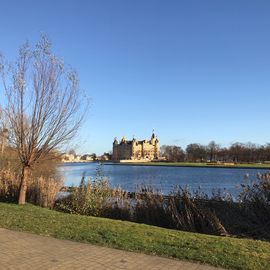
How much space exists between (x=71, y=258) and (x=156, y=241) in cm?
217

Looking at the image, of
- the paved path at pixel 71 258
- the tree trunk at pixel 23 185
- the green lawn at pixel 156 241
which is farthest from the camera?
the tree trunk at pixel 23 185

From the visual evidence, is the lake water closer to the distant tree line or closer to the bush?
the bush

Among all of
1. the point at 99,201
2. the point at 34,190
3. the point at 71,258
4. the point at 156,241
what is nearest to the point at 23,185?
the point at 34,190

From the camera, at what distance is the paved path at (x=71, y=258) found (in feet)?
21.9

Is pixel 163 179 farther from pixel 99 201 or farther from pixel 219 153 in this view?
pixel 219 153

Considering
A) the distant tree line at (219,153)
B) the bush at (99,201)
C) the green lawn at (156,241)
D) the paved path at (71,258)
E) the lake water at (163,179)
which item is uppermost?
the distant tree line at (219,153)

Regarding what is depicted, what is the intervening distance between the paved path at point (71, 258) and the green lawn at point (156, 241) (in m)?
0.40

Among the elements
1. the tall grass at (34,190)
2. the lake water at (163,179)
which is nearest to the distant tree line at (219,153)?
the lake water at (163,179)

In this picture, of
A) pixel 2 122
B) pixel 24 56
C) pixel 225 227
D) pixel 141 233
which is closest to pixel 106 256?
pixel 141 233

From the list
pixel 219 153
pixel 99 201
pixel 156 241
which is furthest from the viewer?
pixel 219 153

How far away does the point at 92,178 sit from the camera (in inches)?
633

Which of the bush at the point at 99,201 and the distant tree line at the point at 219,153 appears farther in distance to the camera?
the distant tree line at the point at 219,153

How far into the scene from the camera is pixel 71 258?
7.16 m

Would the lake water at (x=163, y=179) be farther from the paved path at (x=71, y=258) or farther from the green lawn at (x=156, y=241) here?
the paved path at (x=71, y=258)
